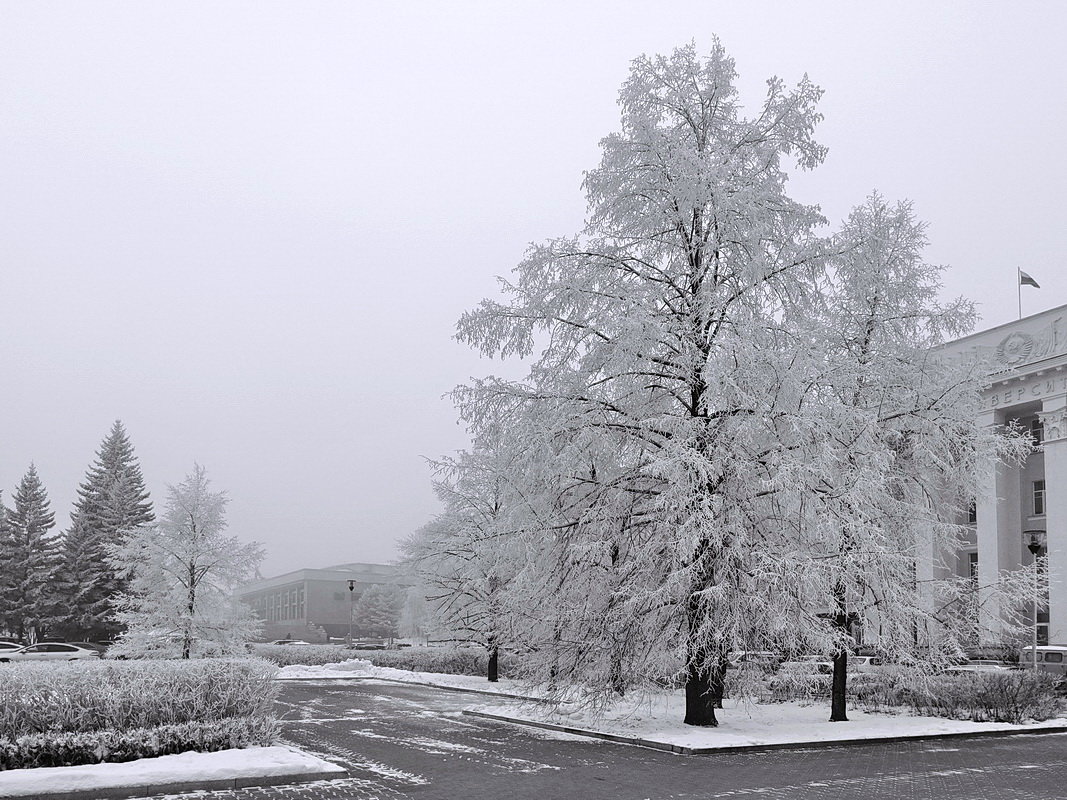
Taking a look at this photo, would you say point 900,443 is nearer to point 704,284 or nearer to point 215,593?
point 704,284

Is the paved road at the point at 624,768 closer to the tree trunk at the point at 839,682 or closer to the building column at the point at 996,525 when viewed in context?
the tree trunk at the point at 839,682

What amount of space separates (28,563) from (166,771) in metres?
52.2

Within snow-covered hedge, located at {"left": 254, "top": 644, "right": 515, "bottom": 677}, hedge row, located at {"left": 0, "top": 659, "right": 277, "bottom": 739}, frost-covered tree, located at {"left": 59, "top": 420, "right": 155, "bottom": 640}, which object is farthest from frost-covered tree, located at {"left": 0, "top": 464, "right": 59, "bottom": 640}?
hedge row, located at {"left": 0, "top": 659, "right": 277, "bottom": 739}

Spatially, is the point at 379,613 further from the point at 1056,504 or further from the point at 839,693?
the point at 839,693

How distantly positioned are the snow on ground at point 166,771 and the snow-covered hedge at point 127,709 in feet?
1.10

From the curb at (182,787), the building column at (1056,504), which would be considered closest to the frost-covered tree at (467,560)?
the curb at (182,787)

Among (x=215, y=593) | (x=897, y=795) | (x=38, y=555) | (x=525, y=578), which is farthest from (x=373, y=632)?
(x=897, y=795)

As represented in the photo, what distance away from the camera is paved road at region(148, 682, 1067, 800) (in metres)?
11.8

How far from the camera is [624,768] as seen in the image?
543 inches

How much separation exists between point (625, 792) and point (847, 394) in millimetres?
10639

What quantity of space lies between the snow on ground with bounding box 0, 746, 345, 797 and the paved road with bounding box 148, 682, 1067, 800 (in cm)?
51

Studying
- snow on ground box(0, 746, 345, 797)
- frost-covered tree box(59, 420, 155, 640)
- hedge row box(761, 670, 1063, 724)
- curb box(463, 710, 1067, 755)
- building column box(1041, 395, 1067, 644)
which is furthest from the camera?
frost-covered tree box(59, 420, 155, 640)

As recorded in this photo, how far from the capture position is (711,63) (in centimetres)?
1966

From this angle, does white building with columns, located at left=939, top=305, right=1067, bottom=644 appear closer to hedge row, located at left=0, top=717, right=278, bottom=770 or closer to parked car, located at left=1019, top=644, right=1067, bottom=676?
parked car, located at left=1019, top=644, right=1067, bottom=676
